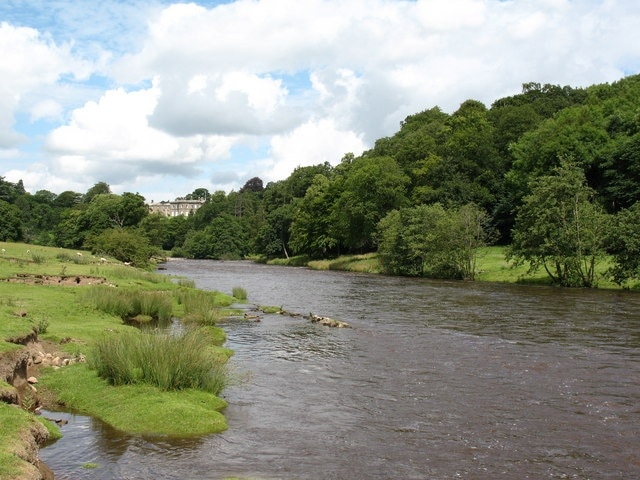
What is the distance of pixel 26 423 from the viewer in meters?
10.9

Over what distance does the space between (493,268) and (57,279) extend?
43.8 m

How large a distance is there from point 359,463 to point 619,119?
7716 cm

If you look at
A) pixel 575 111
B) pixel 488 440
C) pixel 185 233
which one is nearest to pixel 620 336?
pixel 488 440

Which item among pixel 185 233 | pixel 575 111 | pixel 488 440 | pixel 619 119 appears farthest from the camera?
pixel 185 233

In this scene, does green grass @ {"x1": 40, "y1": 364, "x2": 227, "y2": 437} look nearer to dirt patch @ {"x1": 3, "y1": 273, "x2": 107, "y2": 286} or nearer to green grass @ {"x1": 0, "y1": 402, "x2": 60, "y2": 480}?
green grass @ {"x1": 0, "y1": 402, "x2": 60, "y2": 480}

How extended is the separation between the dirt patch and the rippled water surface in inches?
508

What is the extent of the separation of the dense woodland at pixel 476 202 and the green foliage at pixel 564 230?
11 cm

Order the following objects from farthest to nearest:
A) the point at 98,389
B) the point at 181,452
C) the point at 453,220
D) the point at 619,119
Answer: the point at 619,119, the point at 453,220, the point at 98,389, the point at 181,452

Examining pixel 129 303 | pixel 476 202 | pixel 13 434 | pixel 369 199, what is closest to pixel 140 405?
pixel 13 434

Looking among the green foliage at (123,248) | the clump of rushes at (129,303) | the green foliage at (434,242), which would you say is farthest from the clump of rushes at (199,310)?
the green foliage at (123,248)

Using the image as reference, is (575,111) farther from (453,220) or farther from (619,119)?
(453,220)

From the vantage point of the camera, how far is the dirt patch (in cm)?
3425

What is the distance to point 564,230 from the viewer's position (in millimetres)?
49406

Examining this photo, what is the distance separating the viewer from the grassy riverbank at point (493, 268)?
172ft
